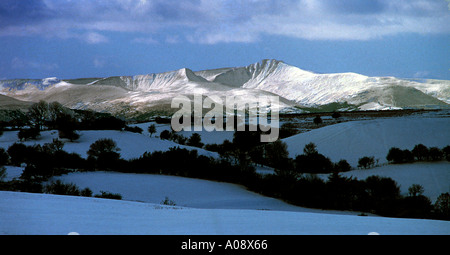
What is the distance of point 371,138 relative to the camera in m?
35.9

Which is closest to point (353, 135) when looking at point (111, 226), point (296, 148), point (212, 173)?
point (296, 148)

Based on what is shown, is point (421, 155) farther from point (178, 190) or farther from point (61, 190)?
point (61, 190)

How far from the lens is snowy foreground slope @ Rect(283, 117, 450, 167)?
33.1m

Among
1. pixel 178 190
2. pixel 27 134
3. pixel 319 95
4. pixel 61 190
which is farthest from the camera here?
pixel 319 95

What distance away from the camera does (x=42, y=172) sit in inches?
679

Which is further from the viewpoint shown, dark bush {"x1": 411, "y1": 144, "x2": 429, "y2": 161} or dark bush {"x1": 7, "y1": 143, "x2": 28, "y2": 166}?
dark bush {"x1": 411, "y1": 144, "x2": 429, "y2": 161}

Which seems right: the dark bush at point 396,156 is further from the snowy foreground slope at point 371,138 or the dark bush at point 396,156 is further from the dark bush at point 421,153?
the snowy foreground slope at point 371,138

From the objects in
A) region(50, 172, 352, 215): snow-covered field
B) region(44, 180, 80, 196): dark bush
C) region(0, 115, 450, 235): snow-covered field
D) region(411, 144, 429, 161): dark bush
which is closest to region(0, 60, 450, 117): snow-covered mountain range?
region(0, 115, 450, 235): snow-covered field

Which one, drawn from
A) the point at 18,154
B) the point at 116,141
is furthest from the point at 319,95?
the point at 18,154

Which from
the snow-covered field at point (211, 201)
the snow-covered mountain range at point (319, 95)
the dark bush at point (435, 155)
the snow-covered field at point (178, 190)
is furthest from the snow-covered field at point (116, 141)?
the snow-covered mountain range at point (319, 95)

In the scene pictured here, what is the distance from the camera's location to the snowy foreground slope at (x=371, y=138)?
33.1 m

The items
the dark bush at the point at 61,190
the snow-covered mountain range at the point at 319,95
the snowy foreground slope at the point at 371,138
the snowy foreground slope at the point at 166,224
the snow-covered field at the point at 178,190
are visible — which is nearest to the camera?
the snowy foreground slope at the point at 166,224

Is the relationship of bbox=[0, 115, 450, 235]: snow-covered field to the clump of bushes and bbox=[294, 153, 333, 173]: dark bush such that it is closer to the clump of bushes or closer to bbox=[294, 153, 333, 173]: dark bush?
the clump of bushes
